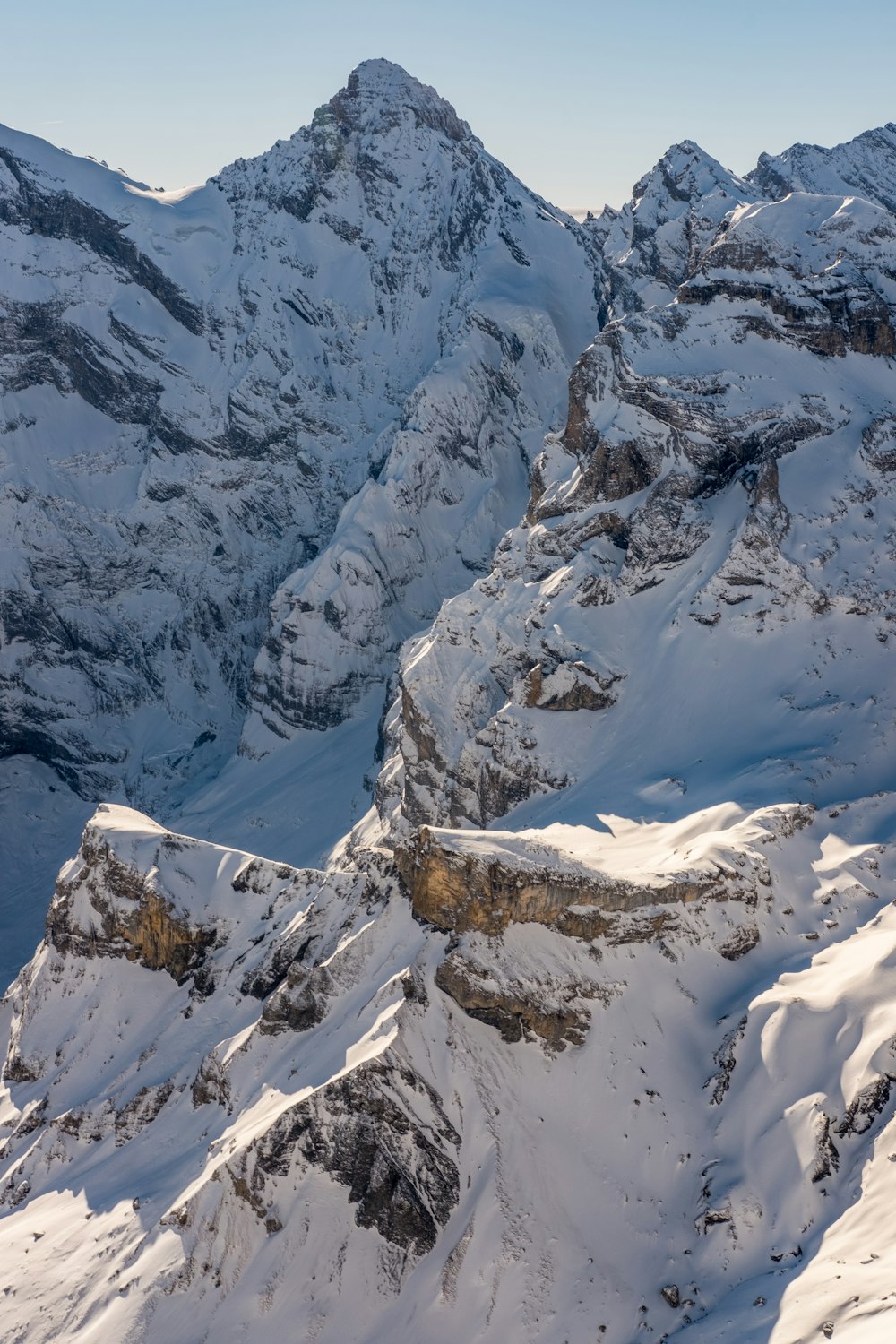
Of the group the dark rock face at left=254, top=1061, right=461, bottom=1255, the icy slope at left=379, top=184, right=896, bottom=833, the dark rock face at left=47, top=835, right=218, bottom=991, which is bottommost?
the dark rock face at left=254, top=1061, right=461, bottom=1255

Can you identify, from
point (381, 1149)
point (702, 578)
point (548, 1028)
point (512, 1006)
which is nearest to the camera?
point (381, 1149)

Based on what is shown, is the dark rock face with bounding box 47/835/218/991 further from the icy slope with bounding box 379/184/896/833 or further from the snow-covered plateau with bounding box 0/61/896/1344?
the icy slope with bounding box 379/184/896/833

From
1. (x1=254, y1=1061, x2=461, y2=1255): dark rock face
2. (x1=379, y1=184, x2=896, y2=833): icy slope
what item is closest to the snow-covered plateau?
(x1=254, y1=1061, x2=461, y2=1255): dark rock face

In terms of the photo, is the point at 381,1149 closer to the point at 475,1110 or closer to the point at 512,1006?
the point at 475,1110

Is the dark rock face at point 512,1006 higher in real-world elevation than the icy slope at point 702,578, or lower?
lower

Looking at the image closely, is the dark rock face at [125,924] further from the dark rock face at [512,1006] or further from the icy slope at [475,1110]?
the dark rock face at [512,1006]

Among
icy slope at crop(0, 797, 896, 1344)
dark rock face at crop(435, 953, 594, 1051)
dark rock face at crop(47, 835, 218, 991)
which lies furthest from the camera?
dark rock face at crop(47, 835, 218, 991)

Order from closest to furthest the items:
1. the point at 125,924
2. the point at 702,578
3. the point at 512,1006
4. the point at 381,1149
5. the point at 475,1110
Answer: the point at 381,1149, the point at 475,1110, the point at 512,1006, the point at 125,924, the point at 702,578

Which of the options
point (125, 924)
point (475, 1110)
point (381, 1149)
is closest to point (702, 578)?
point (125, 924)

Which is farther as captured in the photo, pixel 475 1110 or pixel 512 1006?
pixel 512 1006

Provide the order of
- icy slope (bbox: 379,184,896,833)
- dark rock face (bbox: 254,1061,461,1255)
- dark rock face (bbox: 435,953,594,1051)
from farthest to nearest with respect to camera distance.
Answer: icy slope (bbox: 379,184,896,833) < dark rock face (bbox: 435,953,594,1051) < dark rock face (bbox: 254,1061,461,1255)

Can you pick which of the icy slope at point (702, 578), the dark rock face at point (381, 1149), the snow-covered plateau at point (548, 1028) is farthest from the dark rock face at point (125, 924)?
the icy slope at point (702, 578)

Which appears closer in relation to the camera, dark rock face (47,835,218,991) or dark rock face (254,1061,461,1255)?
dark rock face (254,1061,461,1255)
